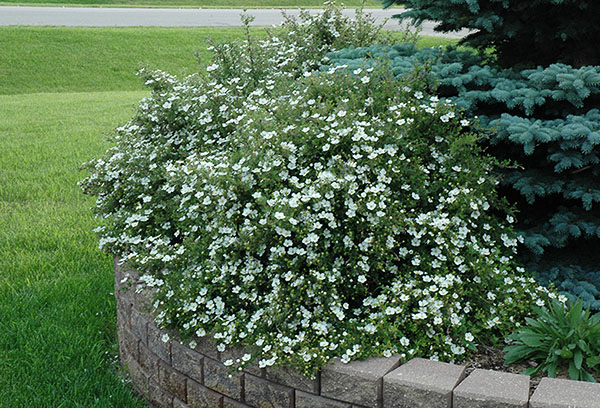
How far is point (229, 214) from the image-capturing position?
9.48ft

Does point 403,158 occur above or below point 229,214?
above

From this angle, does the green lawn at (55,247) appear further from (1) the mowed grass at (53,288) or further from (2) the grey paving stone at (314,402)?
(2) the grey paving stone at (314,402)

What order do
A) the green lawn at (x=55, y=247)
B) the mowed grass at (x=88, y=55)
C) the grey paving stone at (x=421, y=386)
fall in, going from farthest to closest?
the mowed grass at (x=88, y=55), the green lawn at (x=55, y=247), the grey paving stone at (x=421, y=386)

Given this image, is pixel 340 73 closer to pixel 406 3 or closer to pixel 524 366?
pixel 406 3

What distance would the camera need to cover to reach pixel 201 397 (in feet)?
9.28

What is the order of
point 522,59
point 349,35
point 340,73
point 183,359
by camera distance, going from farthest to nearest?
1. point 349,35
2. point 522,59
3. point 340,73
4. point 183,359

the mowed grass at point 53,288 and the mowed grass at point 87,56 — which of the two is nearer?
the mowed grass at point 53,288

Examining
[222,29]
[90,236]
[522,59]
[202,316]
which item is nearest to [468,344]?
[202,316]

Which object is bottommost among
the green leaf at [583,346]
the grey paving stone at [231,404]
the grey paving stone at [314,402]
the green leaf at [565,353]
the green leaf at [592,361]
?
the grey paving stone at [231,404]

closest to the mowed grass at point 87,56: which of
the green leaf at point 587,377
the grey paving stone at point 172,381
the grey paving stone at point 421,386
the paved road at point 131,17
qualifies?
the paved road at point 131,17

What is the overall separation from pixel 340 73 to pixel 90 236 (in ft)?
8.69

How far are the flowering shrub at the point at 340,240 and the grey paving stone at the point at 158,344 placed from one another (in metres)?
0.13

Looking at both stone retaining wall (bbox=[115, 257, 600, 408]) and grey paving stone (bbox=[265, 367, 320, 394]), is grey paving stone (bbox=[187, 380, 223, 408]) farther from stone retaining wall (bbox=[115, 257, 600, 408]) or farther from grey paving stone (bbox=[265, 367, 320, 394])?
grey paving stone (bbox=[265, 367, 320, 394])

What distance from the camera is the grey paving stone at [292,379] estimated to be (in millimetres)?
2475
